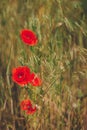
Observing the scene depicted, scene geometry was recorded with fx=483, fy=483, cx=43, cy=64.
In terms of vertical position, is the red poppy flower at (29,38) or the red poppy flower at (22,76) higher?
the red poppy flower at (29,38)

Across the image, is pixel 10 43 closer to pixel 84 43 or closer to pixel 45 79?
pixel 84 43

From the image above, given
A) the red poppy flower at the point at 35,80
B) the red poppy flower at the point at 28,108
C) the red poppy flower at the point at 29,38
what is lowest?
the red poppy flower at the point at 28,108

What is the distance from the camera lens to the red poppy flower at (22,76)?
2.03m

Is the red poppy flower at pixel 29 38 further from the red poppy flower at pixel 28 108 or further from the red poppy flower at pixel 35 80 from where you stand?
the red poppy flower at pixel 28 108

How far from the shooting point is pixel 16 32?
113 inches

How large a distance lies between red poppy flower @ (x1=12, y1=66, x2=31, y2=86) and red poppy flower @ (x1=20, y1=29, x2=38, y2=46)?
0.38ft

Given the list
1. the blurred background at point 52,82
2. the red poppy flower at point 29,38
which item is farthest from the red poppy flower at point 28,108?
the red poppy flower at point 29,38

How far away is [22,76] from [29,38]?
0.17m

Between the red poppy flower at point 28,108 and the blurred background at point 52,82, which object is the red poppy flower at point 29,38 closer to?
the blurred background at point 52,82

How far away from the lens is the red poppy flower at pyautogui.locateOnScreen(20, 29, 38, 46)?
209 cm

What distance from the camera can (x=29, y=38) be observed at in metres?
2.11

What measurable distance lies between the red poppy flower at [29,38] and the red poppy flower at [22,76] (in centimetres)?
11

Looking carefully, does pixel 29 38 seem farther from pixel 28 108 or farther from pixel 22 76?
pixel 28 108

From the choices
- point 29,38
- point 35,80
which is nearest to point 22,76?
point 35,80
